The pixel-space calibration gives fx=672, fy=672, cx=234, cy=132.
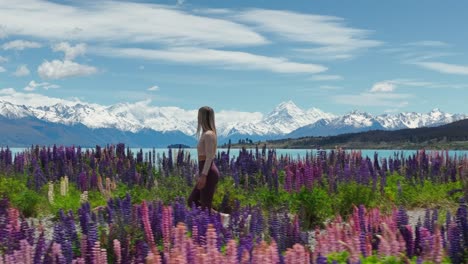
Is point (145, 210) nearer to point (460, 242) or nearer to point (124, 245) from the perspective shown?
point (124, 245)

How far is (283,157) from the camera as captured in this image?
80.5ft

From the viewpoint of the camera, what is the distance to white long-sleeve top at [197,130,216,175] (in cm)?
1276

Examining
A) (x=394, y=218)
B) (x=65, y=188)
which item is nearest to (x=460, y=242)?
(x=394, y=218)

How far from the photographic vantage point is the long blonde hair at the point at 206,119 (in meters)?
12.7

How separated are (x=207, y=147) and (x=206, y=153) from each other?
0.50ft

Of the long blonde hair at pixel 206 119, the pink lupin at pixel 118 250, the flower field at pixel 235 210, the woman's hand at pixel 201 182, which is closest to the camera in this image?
the pink lupin at pixel 118 250

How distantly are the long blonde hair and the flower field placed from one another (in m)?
1.55

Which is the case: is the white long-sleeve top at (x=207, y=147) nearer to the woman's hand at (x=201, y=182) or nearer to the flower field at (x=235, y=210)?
the woman's hand at (x=201, y=182)

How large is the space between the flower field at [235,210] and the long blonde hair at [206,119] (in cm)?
155

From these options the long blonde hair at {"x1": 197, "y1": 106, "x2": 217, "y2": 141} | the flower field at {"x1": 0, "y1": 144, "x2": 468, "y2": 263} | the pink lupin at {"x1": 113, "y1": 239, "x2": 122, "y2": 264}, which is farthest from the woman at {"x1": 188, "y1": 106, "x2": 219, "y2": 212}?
the pink lupin at {"x1": 113, "y1": 239, "x2": 122, "y2": 264}

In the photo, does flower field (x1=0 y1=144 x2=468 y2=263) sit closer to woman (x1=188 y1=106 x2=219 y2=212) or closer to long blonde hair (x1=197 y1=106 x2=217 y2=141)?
woman (x1=188 y1=106 x2=219 y2=212)

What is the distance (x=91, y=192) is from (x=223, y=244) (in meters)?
11.3

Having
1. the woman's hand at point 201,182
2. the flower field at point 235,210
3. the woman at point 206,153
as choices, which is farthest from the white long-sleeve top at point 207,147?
the flower field at point 235,210

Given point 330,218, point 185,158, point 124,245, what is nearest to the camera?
point 124,245
